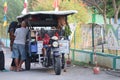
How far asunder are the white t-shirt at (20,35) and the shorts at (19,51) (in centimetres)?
15

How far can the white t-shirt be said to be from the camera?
15.0 m

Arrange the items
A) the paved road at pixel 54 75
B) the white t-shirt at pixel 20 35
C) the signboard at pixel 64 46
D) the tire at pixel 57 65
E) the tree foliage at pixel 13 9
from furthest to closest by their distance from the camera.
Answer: the tree foliage at pixel 13 9
the white t-shirt at pixel 20 35
the signboard at pixel 64 46
the tire at pixel 57 65
the paved road at pixel 54 75

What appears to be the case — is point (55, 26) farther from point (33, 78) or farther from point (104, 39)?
point (33, 78)

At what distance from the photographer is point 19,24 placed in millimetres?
15922

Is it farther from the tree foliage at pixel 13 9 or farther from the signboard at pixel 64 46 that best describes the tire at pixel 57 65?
the tree foliage at pixel 13 9

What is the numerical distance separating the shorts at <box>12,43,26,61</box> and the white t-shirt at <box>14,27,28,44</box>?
146mm

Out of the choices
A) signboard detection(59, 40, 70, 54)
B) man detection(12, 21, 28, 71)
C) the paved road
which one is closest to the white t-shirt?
man detection(12, 21, 28, 71)

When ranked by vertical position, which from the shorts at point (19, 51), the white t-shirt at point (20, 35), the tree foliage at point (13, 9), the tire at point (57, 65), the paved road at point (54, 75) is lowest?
the paved road at point (54, 75)

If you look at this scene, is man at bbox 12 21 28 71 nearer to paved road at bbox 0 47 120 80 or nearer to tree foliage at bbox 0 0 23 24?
paved road at bbox 0 47 120 80

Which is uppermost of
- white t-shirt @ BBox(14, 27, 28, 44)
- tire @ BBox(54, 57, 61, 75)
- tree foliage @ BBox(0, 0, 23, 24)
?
tree foliage @ BBox(0, 0, 23, 24)

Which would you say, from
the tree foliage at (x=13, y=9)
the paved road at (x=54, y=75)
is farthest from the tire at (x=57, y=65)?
the tree foliage at (x=13, y=9)

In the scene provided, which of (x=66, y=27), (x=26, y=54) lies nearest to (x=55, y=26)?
(x=66, y=27)

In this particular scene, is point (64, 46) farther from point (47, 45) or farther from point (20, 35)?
point (20, 35)

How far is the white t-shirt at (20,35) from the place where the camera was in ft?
49.3
